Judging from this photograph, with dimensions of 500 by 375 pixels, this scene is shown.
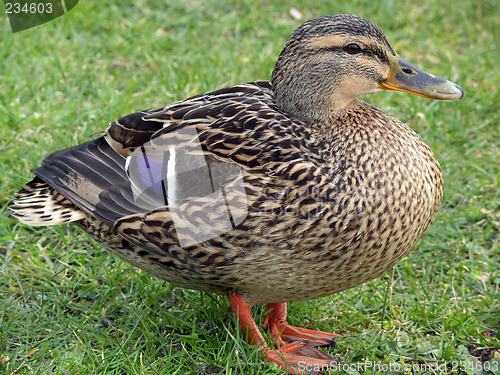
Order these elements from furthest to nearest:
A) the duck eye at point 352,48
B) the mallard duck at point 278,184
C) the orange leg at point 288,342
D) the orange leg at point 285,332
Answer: the orange leg at point 285,332 → the orange leg at point 288,342 → the duck eye at point 352,48 → the mallard duck at point 278,184

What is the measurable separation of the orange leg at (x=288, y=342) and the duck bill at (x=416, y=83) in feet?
4.10

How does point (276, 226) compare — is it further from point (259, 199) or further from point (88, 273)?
point (88, 273)

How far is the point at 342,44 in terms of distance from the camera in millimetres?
2891

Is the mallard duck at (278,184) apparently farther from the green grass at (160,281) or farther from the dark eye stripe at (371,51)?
the green grass at (160,281)

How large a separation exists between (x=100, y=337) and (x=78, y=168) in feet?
2.75

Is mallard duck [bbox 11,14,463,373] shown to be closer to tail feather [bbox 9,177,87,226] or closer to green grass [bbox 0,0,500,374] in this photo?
tail feather [bbox 9,177,87,226]

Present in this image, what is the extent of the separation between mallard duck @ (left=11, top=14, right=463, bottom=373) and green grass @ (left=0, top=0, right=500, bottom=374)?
35 centimetres

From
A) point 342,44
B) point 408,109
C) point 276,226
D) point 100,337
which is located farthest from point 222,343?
point 408,109

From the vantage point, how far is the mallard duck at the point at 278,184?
2746mm

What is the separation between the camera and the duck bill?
2951mm

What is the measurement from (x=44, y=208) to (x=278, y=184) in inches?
47.5

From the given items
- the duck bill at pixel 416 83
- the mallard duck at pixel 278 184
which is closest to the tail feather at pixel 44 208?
the mallard duck at pixel 278 184

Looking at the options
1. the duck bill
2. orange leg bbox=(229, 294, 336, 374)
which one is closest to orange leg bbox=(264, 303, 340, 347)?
orange leg bbox=(229, 294, 336, 374)

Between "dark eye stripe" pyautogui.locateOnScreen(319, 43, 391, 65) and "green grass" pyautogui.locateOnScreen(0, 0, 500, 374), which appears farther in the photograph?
"green grass" pyautogui.locateOnScreen(0, 0, 500, 374)
